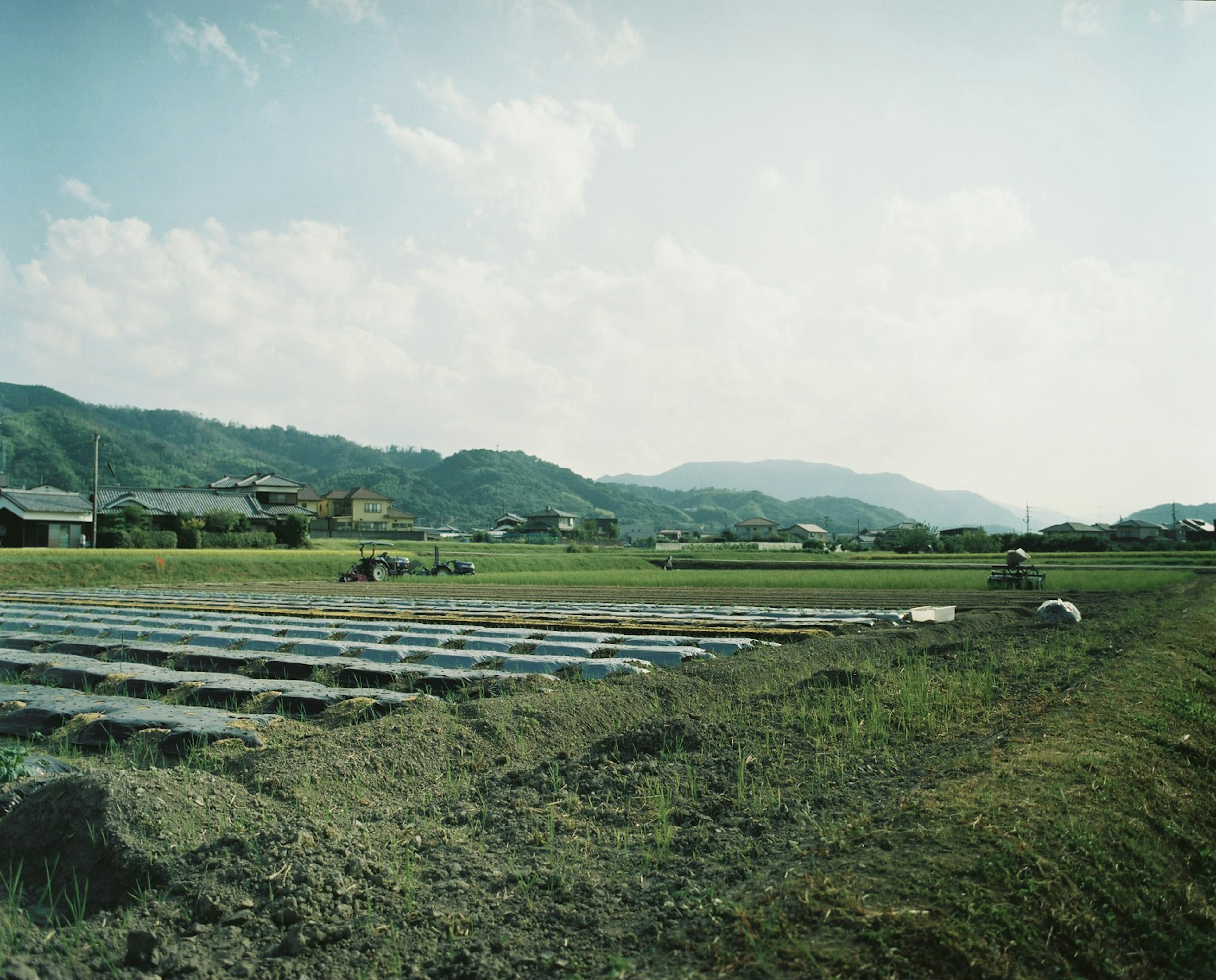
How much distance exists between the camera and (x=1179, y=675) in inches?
317

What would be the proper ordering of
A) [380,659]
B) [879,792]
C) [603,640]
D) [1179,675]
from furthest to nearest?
[603,640], [380,659], [1179,675], [879,792]

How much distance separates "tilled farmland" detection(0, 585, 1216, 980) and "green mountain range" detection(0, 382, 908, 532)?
69.8 meters

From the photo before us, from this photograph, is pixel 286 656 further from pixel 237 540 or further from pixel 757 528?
pixel 757 528

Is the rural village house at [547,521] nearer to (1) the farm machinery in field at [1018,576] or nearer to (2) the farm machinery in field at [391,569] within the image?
(2) the farm machinery in field at [391,569]

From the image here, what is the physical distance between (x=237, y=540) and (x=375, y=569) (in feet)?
59.3

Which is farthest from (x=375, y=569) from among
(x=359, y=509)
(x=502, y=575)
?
(x=359, y=509)

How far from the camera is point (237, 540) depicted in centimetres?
4050

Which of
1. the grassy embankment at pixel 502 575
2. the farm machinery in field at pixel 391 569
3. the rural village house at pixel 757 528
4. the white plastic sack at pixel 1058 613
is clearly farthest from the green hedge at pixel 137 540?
the rural village house at pixel 757 528

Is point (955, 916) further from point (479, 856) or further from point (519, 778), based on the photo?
point (519, 778)

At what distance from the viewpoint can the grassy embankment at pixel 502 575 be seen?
2292cm

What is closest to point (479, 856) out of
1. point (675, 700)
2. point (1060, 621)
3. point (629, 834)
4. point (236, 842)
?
point (629, 834)

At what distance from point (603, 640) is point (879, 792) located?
19.7ft

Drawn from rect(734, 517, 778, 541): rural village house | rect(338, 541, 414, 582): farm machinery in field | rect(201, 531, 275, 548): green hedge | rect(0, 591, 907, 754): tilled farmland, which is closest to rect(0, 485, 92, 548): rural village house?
rect(201, 531, 275, 548): green hedge

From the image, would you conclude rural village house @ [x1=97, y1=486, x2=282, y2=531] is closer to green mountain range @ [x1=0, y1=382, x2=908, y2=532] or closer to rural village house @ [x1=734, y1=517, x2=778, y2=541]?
green mountain range @ [x1=0, y1=382, x2=908, y2=532]
